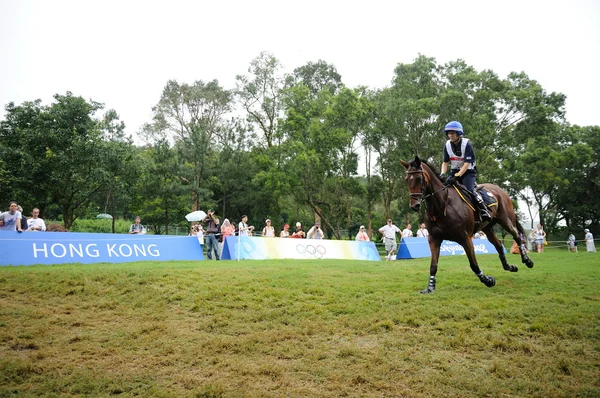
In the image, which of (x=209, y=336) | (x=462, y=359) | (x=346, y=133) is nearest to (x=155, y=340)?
(x=209, y=336)

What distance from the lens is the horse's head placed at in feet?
31.5

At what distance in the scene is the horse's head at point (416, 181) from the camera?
9602mm

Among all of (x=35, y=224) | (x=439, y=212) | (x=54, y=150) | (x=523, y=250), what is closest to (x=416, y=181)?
(x=439, y=212)

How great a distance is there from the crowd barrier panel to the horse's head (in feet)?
38.5

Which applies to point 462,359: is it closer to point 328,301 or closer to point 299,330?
point 299,330

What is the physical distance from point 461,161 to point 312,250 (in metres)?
13.6

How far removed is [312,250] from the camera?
2333 centimetres

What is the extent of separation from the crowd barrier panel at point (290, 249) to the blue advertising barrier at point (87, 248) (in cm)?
198

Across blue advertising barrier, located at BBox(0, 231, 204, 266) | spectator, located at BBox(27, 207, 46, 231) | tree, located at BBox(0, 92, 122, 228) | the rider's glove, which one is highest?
tree, located at BBox(0, 92, 122, 228)

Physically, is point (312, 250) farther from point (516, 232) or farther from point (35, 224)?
point (35, 224)

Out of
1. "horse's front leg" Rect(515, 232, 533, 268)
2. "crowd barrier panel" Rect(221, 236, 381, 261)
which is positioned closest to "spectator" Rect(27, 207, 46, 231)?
"crowd barrier panel" Rect(221, 236, 381, 261)

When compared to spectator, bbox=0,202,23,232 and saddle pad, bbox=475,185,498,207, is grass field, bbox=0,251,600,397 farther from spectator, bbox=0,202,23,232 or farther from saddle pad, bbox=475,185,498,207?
spectator, bbox=0,202,23,232

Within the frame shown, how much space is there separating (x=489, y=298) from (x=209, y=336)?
5776 millimetres

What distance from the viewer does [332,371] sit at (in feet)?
19.5
